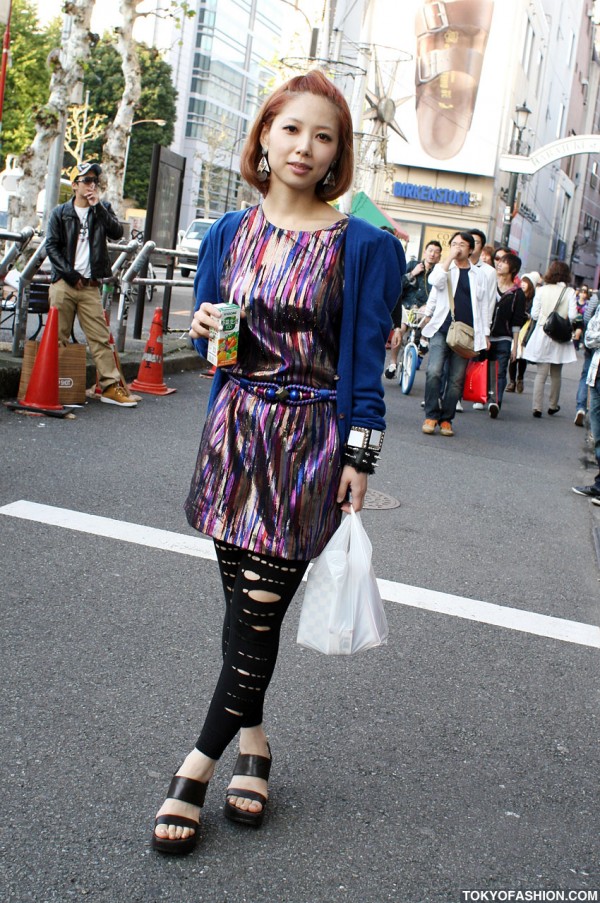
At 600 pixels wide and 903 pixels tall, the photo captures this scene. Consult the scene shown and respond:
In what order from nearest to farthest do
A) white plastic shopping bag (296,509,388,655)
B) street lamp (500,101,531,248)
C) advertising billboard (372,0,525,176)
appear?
white plastic shopping bag (296,509,388,655), street lamp (500,101,531,248), advertising billboard (372,0,525,176)

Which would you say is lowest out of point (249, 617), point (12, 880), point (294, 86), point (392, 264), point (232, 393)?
point (12, 880)

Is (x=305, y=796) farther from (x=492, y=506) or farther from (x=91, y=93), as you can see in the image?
(x=91, y=93)

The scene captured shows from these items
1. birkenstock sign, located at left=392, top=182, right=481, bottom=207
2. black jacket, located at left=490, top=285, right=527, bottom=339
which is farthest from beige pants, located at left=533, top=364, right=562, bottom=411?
birkenstock sign, located at left=392, top=182, right=481, bottom=207

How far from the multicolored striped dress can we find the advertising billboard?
46862mm

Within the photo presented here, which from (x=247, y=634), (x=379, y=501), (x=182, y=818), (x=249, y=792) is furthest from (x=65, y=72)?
(x=182, y=818)

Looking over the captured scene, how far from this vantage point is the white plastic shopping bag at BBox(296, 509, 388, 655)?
8.81 ft

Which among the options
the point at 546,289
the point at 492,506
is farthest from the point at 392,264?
the point at 546,289

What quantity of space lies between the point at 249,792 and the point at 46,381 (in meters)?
6.17

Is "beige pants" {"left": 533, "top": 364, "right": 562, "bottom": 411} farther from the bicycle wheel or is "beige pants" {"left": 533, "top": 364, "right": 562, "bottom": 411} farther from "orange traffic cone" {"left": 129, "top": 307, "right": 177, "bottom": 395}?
"orange traffic cone" {"left": 129, "top": 307, "right": 177, "bottom": 395}

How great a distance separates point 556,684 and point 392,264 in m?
2.14

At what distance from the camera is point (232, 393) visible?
2.73 meters

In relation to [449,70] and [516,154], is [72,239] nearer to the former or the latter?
[516,154]

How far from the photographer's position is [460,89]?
48.0m

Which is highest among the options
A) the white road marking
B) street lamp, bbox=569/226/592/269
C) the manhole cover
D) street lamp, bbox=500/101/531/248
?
street lamp, bbox=569/226/592/269
